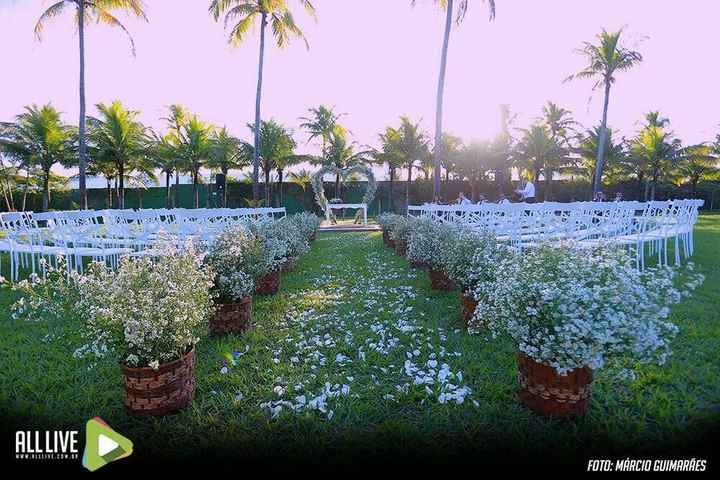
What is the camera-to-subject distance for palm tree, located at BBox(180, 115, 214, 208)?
21.6 metres

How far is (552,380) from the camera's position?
2.03 m

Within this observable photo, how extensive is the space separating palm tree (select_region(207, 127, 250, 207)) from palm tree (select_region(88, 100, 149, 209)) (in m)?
3.52

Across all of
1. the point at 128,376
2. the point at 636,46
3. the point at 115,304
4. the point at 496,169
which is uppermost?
the point at 636,46

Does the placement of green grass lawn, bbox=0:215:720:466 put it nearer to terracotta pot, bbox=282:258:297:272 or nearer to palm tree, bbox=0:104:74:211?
terracotta pot, bbox=282:258:297:272

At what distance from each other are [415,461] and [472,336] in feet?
5.20

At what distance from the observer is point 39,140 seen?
18.9m

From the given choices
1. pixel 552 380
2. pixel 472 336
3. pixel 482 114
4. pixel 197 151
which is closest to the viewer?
pixel 552 380

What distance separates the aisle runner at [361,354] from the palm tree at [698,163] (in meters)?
28.7

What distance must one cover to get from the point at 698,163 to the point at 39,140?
37502 millimetres

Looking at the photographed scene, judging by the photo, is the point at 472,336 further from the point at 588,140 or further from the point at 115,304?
the point at 588,140

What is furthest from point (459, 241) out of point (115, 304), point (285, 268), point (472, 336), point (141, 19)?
point (141, 19)

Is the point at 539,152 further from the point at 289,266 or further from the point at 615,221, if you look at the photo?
the point at 289,266

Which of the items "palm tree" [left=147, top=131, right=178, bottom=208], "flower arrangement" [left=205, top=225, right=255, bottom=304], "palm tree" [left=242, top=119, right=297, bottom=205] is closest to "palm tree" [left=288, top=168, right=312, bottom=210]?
"palm tree" [left=242, top=119, right=297, bottom=205]

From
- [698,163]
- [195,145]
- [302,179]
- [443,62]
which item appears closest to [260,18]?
[443,62]
